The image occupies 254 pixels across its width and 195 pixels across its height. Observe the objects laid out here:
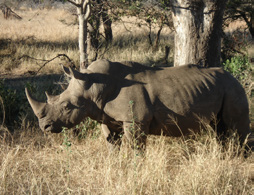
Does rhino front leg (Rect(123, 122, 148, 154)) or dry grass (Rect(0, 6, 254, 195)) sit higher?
rhino front leg (Rect(123, 122, 148, 154))

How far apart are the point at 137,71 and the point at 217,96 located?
1.05m

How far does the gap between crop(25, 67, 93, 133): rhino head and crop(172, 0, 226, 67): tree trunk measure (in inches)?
99.3

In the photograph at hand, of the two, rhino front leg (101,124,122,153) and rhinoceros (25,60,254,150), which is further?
rhino front leg (101,124,122,153)

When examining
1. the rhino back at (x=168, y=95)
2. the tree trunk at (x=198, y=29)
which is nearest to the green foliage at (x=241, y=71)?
the tree trunk at (x=198, y=29)

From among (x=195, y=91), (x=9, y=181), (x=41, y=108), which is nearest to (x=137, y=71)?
(x=195, y=91)

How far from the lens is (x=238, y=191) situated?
13.0ft

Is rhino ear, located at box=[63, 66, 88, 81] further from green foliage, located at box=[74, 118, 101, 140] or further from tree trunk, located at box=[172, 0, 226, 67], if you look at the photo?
tree trunk, located at box=[172, 0, 226, 67]

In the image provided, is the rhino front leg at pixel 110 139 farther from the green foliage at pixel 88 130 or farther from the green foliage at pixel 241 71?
the green foliage at pixel 241 71

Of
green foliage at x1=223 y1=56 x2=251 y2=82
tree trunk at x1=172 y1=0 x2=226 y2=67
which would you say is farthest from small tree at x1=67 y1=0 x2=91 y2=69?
green foliage at x1=223 y1=56 x2=251 y2=82

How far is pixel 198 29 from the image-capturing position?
6.41m

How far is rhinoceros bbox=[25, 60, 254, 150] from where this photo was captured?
450cm

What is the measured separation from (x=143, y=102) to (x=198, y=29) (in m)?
2.46

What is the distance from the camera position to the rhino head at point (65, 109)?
4.50m

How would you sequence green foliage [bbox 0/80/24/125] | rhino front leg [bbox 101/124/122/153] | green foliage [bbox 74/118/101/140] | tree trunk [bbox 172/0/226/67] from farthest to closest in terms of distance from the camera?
1. green foliage [bbox 0/80/24/125]
2. tree trunk [bbox 172/0/226/67]
3. green foliage [bbox 74/118/101/140]
4. rhino front leg [bbox 101/124/122/153]
